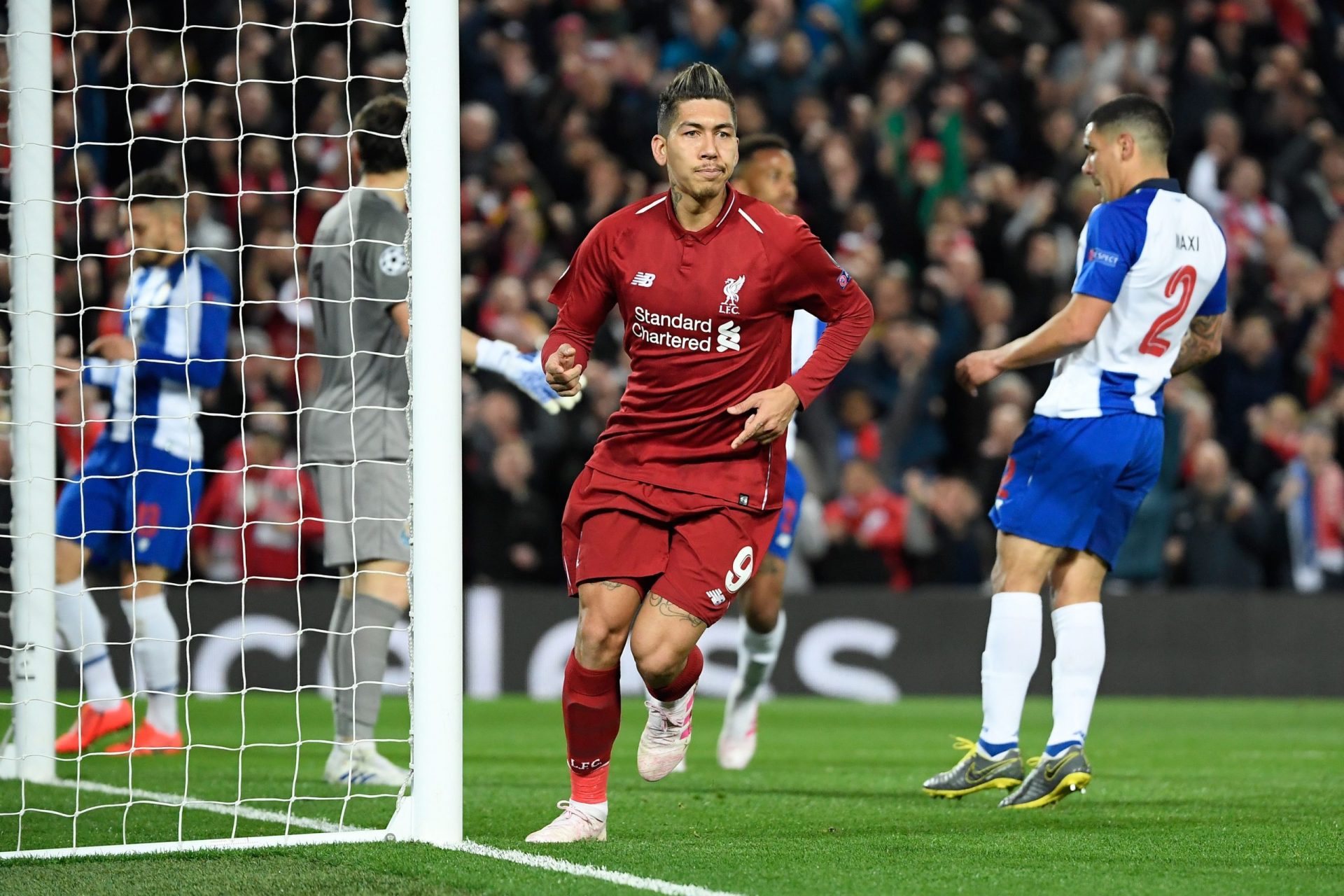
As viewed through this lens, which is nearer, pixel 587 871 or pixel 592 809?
pixel 587 871

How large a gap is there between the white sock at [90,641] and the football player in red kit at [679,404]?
3396mm

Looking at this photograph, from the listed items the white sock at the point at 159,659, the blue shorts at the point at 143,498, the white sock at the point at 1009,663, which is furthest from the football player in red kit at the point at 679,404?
the white sock at the point at 159,659

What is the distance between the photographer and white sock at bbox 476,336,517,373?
5.65 metres

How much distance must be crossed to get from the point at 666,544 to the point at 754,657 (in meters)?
2.56

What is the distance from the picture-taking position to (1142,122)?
561cm

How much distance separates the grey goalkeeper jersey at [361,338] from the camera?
20.5ft

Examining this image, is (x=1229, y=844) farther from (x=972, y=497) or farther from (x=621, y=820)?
(x=972, y=497)

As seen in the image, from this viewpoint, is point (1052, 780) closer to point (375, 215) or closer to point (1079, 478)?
point (1079, 478)

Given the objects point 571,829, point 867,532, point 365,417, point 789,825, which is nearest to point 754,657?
point 365,417

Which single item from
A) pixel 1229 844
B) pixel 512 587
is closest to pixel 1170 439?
pixel 512 587

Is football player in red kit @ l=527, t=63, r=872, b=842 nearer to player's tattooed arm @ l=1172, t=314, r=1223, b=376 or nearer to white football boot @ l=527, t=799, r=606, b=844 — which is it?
white football boot @ l=527, t=799, r=606, b=844

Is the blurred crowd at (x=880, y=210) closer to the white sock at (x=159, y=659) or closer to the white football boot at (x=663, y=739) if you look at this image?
the white sock at (x=159, y=659)

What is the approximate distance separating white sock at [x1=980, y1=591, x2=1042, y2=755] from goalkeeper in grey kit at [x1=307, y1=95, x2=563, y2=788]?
81.8 inches

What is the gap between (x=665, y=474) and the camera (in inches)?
183
